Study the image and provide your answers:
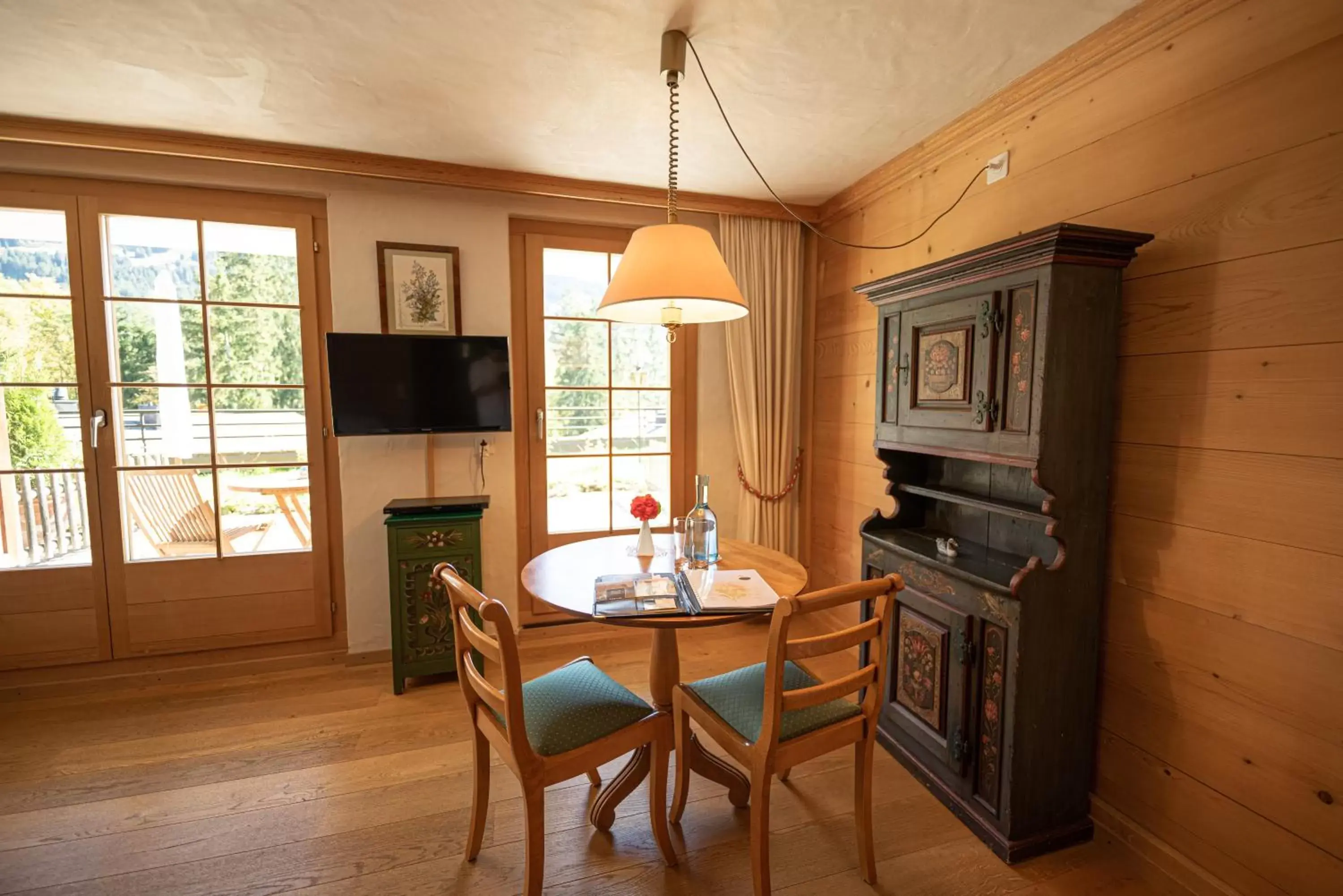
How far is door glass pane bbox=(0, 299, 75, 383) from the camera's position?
2412 mm

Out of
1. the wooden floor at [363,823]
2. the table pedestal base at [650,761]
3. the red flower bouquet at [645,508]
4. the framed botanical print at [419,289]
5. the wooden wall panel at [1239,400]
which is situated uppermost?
the framed botanical print at [419,289]

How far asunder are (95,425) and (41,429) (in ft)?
0.75

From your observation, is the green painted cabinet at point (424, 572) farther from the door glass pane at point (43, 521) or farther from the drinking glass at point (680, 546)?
the door glass pane at point (43, 521)

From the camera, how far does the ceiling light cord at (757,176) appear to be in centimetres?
177

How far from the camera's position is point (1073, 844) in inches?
65.5

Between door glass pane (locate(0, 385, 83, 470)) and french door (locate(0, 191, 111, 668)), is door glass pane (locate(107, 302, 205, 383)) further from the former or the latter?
door glass pane (locate(0, 385, 83, 470))

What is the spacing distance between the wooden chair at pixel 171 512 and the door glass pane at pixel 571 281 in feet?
6.40

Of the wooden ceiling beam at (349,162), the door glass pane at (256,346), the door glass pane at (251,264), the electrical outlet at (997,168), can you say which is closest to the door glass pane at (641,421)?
the wooden ceiling beam at (349,162)

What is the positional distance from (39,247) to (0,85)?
2.41ft

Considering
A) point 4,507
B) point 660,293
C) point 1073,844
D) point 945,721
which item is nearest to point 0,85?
point 4,507

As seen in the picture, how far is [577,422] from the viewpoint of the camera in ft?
10.2

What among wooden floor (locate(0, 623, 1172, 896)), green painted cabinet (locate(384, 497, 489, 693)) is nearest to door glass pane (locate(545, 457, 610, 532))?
green painted cabinet (locate(384, 497, 489, 693))

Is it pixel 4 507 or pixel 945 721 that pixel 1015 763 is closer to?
pixel 945 721

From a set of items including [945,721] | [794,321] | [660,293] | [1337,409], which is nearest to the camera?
[1337,409]
